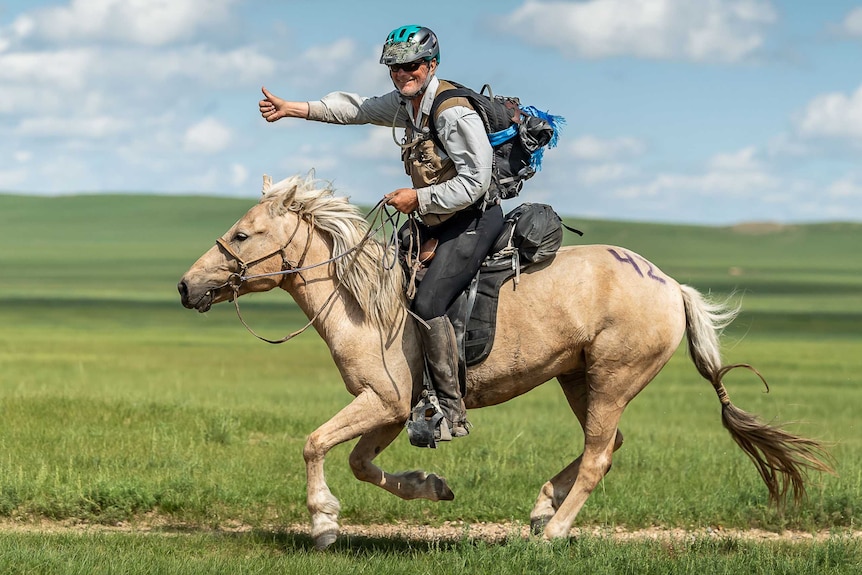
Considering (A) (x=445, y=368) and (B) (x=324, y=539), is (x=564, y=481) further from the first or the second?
(B) (x=324, y=539)

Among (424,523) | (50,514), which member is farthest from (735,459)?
(50,514)

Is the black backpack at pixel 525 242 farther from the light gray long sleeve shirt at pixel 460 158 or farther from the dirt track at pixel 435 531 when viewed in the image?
the dirt track at pixel 435 531

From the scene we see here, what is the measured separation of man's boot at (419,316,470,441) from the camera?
25.7ft

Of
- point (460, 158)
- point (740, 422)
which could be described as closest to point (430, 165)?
point (460, 158)

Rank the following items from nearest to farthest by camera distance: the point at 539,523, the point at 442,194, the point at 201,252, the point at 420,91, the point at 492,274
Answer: the point at 442,194, the point at 420,91, the point at 492,274, the point at 539,523, the point at 201,252

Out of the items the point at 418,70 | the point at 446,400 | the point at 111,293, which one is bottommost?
the point at 111,293

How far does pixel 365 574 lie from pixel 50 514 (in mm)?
3581

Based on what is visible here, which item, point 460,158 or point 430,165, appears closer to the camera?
point 460,158

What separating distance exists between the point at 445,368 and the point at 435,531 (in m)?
2.37

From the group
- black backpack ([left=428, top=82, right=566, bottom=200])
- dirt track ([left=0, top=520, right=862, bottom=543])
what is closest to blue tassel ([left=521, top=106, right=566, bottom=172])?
black backpack ([left=428, top=82, right=566, bottom=200])

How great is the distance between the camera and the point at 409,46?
771 centimetres

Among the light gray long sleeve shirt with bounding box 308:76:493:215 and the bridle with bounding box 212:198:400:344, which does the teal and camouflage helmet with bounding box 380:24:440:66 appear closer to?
the light gray long sleeve shirt with bounding box 308:76:493:215

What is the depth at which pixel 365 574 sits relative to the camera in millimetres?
7168

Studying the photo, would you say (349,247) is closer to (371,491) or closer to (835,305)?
(371,491)
